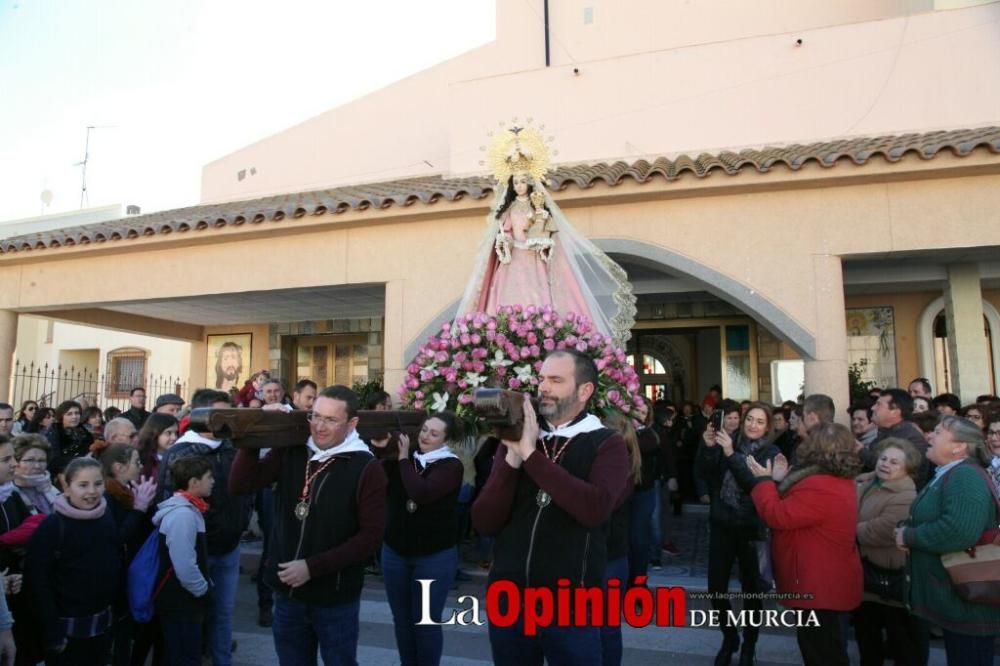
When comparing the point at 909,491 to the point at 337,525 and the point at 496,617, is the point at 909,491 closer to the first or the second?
the point at 496,617

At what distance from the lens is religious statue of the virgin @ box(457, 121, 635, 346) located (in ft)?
17.4

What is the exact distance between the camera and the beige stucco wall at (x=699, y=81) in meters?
9.86

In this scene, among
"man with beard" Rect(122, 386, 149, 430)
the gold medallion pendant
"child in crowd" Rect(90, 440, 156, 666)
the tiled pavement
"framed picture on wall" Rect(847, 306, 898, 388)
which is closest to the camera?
the gold medallion pendant

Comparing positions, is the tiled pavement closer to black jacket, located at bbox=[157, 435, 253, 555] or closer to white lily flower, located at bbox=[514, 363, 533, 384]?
black jacket, located at bbox=[157, 435, 253, 555]

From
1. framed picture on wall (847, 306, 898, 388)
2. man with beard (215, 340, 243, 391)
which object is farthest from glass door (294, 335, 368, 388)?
framed picture on wall (847, 306, 898, 388)

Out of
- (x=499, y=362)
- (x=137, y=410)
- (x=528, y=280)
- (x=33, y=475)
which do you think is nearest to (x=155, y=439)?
(x=33, y=475)

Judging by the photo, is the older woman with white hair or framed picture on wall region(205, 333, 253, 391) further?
framed picture on wall region(205, 333, 253, 391)

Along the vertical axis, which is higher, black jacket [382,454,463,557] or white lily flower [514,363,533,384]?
white lily flower [514,363,533,384]

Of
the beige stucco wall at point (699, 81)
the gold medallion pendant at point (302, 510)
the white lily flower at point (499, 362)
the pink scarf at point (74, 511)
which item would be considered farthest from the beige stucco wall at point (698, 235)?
the gold medallion pendant at point (302, 510)

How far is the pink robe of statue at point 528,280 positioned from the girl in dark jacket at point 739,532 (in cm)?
145

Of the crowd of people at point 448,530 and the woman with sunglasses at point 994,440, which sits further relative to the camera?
the woman with sunglasses at point 994,440

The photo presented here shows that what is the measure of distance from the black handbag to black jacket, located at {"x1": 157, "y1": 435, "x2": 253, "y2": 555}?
3.71 metres

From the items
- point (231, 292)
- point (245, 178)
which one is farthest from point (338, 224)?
point (245, 178)

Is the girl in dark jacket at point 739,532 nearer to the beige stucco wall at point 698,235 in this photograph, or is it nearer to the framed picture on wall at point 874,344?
the beige stucco wall at point 698,235
